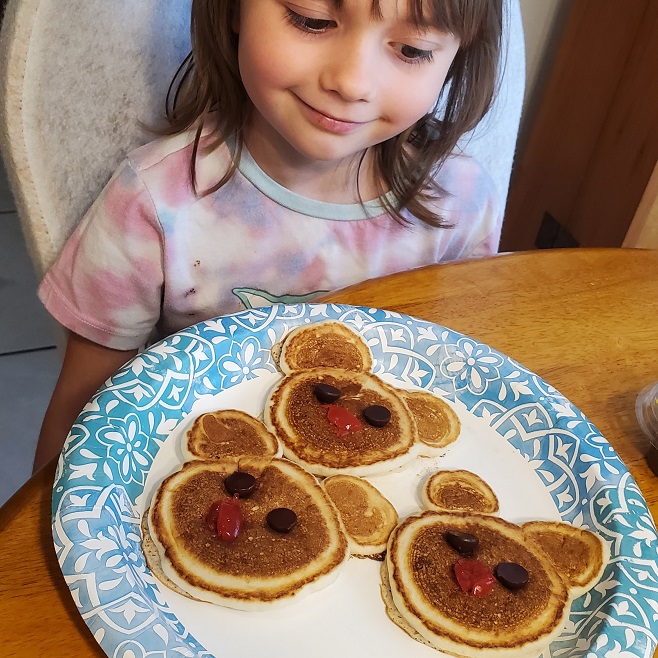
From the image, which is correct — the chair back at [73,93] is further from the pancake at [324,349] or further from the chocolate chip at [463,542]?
the chocolate chip at [463,542]

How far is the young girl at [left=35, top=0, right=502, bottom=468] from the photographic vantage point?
2.74 ft

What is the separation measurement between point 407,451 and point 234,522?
211 mm

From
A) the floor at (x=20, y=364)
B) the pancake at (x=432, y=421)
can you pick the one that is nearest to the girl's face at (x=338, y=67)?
the pancake at (x=432, y=421)

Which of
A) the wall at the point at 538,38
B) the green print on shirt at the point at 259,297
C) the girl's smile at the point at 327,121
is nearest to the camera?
the girl's smile at the point at 327,121

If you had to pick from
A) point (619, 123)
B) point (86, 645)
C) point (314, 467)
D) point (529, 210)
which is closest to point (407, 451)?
point (314, 467)

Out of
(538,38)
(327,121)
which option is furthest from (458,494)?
(538,38)

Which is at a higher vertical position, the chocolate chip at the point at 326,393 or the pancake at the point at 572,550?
the chocolate chip at the point at 326,393

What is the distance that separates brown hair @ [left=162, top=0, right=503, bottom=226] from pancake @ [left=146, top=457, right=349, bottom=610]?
1.65 ft

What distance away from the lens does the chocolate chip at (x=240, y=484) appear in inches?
25.9

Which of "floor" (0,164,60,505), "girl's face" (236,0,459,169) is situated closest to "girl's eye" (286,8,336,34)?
"girl's face" (236,0,459,169)

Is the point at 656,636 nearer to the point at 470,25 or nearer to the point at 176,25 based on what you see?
the point at 470,25

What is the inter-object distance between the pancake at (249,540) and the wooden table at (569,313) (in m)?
0.32

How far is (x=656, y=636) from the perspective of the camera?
0.59 meters

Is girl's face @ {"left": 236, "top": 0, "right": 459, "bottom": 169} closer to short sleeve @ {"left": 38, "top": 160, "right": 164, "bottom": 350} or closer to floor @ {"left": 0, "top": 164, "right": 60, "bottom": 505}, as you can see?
short sleeve @ {"left": 38, "top": 160, "right": 164, "bottom": 350}
